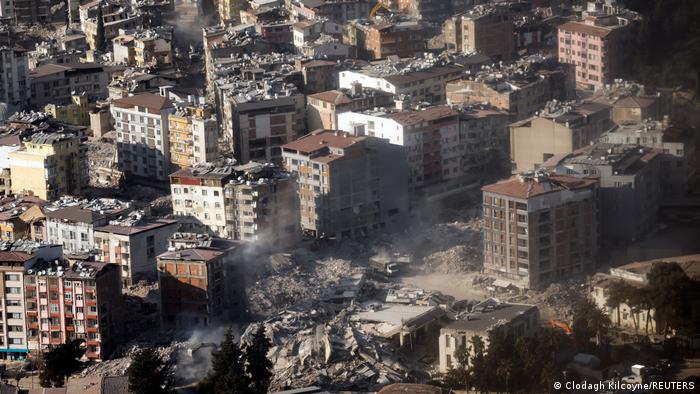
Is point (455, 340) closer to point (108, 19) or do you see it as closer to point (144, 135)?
point (144, 135)

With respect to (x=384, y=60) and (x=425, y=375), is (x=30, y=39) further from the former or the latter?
(x=425, y=375)

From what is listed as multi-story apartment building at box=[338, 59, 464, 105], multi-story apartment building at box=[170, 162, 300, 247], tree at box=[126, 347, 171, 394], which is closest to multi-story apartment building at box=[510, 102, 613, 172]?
multi-story apartment building at box=[338, 59, 464, 105]

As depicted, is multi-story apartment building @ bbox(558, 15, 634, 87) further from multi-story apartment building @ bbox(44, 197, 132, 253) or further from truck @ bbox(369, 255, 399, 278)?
multi-story apartment building @ bbox(44, 197, 132, 253)

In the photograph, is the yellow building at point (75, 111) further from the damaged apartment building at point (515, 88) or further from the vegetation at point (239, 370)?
Result: the vegetation at point (239, 370)

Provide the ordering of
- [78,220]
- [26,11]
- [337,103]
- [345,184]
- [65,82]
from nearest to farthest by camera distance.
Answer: [78,220], [345,184], [337,103], [65,82], [26,11]

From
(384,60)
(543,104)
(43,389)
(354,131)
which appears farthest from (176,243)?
(384,60)

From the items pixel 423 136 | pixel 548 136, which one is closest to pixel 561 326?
pixel 548 136

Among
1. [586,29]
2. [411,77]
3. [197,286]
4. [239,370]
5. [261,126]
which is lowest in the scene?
[239,370]
